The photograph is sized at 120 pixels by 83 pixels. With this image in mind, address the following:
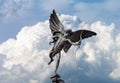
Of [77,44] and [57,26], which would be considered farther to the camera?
[57,26]

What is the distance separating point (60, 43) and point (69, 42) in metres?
0.69

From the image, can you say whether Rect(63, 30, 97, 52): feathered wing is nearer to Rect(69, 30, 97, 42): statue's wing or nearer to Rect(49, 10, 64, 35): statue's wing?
Rect(69, 30, 97, 42): statue's wing

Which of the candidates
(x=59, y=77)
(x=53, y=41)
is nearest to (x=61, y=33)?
(x=53, y=41)

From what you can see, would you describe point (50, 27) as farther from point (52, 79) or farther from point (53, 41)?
point (52, 79)

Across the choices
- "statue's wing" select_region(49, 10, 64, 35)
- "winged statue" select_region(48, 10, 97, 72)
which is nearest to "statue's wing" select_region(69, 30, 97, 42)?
"winged statue" select_region(48, 10, 97, 72)

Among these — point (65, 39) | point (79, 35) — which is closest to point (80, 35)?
point (79, 35)

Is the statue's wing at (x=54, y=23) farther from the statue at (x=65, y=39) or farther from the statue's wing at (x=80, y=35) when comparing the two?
the statue's wing at (x=80, y=35)

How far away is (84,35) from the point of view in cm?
3616

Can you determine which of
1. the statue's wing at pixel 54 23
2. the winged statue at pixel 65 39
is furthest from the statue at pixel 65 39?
the statue's wing at pixel 54 23

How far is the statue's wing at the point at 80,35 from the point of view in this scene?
118ft

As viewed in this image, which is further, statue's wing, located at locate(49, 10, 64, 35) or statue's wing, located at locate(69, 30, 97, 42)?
statue's wing, located at locate(49, 10, 64, 35)

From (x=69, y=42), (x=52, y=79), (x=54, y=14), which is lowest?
(x=52, y=79)

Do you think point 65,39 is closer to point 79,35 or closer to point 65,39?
point 65,39

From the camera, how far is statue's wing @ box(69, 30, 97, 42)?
35.9m
